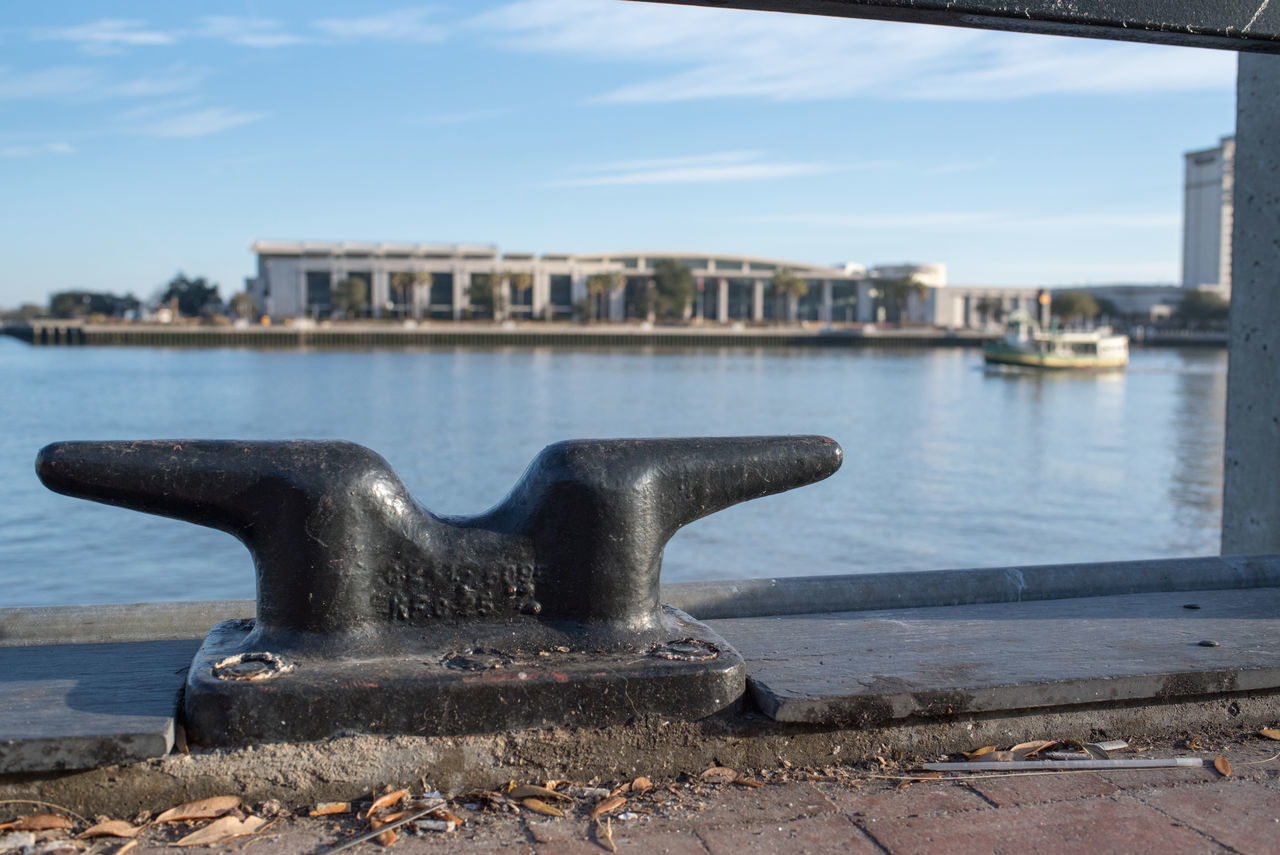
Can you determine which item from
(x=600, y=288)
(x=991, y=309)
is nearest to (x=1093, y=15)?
(x=600, y=288)

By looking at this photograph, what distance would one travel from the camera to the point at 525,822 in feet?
8.49

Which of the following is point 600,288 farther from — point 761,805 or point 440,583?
point 761,805

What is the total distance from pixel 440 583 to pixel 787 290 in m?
126

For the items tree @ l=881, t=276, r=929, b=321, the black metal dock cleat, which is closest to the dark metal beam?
the black metal dock cleat

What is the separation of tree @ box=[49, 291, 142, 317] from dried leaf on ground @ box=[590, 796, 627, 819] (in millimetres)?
152483

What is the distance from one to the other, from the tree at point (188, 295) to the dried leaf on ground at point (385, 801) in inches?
5589

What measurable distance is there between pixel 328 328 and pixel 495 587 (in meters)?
98.9

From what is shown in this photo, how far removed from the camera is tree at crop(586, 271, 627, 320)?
117 m

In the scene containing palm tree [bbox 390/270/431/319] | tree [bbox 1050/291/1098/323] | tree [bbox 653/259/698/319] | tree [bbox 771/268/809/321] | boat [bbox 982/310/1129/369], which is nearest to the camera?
boat [bbox 982/310/1129/369]

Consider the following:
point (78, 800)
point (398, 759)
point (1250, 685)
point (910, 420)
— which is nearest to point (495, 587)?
point (398, 759)

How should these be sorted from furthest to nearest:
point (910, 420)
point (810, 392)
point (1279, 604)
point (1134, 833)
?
point (810, 392) → point (910, 420) → point (1279, 604) → point (1134, 833)

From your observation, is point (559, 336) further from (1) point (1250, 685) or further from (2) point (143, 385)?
(1) point (1250, 685)

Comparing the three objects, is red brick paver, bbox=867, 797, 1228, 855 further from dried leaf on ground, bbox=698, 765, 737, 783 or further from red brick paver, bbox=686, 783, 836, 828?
dried leaf on ground, bbox=698, 765, 737, 783

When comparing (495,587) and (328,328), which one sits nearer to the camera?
(495,587)
